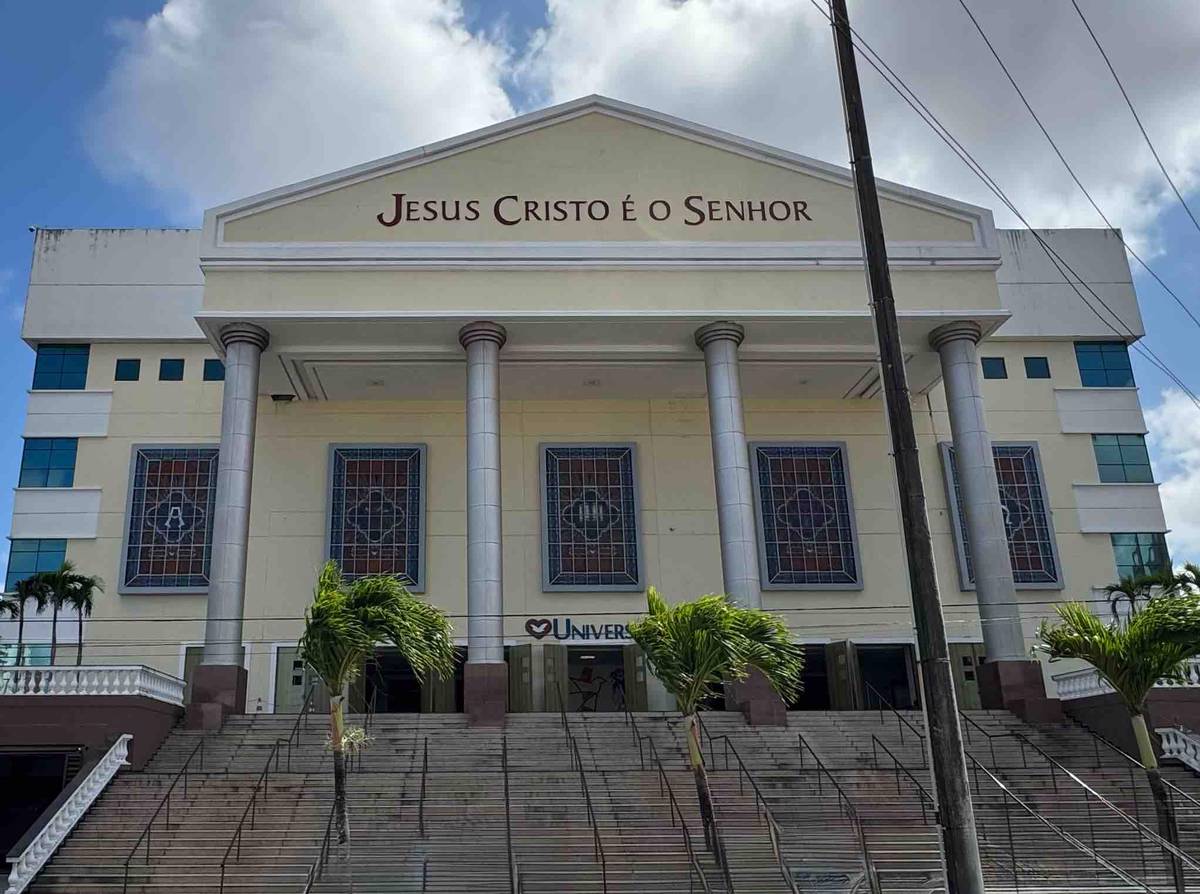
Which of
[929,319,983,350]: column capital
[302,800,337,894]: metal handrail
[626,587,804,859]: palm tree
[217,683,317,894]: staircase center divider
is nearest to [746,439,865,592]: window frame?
[929,319,983,350]: column capital

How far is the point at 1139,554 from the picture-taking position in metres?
34.0

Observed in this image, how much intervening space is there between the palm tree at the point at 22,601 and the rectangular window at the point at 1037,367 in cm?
2873

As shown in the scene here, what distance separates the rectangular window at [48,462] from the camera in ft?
108

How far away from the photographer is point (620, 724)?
24.2m

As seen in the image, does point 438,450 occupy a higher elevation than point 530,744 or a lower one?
higher

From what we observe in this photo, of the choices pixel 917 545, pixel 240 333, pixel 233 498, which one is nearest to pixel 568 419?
pixel 240 333

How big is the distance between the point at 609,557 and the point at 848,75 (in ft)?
70.1

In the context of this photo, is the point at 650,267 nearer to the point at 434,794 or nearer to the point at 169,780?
the point at 434,794

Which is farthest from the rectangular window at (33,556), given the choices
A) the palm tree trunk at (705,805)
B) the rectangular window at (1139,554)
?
the rectangular window at (1139,554)

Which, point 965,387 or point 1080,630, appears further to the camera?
point 965,387

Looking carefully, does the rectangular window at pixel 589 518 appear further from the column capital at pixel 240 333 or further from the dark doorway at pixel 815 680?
the column capital at pixel 240 333

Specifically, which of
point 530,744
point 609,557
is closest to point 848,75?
point 530,744

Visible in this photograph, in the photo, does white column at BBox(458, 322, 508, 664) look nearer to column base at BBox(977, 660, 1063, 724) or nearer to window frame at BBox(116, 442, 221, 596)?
window frame at BBox(116, 442, 221, 596)

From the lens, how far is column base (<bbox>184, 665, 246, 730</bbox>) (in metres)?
24.0
